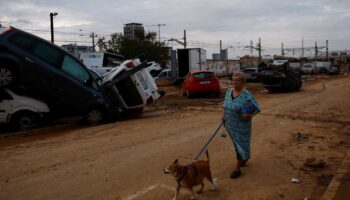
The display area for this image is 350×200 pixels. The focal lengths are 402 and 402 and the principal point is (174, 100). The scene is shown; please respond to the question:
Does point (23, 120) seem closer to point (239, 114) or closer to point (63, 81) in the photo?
point (63, 81)

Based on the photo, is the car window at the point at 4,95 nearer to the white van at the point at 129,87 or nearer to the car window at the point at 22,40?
the car window at the point at 22,40

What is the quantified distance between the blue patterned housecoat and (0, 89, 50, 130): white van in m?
6.98

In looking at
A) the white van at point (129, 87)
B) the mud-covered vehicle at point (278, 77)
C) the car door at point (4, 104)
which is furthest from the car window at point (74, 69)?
the mud-covered vehicle at point (278, 77)

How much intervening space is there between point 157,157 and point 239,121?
2081 mm

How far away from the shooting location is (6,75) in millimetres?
10977

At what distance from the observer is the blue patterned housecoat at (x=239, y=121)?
6027 millimetres

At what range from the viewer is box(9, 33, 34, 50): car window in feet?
36.6

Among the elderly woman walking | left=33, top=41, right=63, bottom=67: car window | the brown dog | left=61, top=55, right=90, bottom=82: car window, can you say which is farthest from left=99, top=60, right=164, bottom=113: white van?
the brown dog

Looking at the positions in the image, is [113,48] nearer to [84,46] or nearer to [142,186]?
[84,46]

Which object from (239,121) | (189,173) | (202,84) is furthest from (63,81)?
(202,84)

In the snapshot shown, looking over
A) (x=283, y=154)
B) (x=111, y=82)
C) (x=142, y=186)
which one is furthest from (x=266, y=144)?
(x=111, y=82)

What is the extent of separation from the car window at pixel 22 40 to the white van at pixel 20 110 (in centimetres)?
132

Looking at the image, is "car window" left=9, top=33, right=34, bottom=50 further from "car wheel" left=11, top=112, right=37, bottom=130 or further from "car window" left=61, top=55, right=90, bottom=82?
"car wheel" left=11, top=112, right=37, bottom=130

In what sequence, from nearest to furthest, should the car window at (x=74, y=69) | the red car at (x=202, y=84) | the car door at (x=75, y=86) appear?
the car door at (x=75, y=86) < the car window at (x=74, y=69) < the red car at (x=202, y=84)
